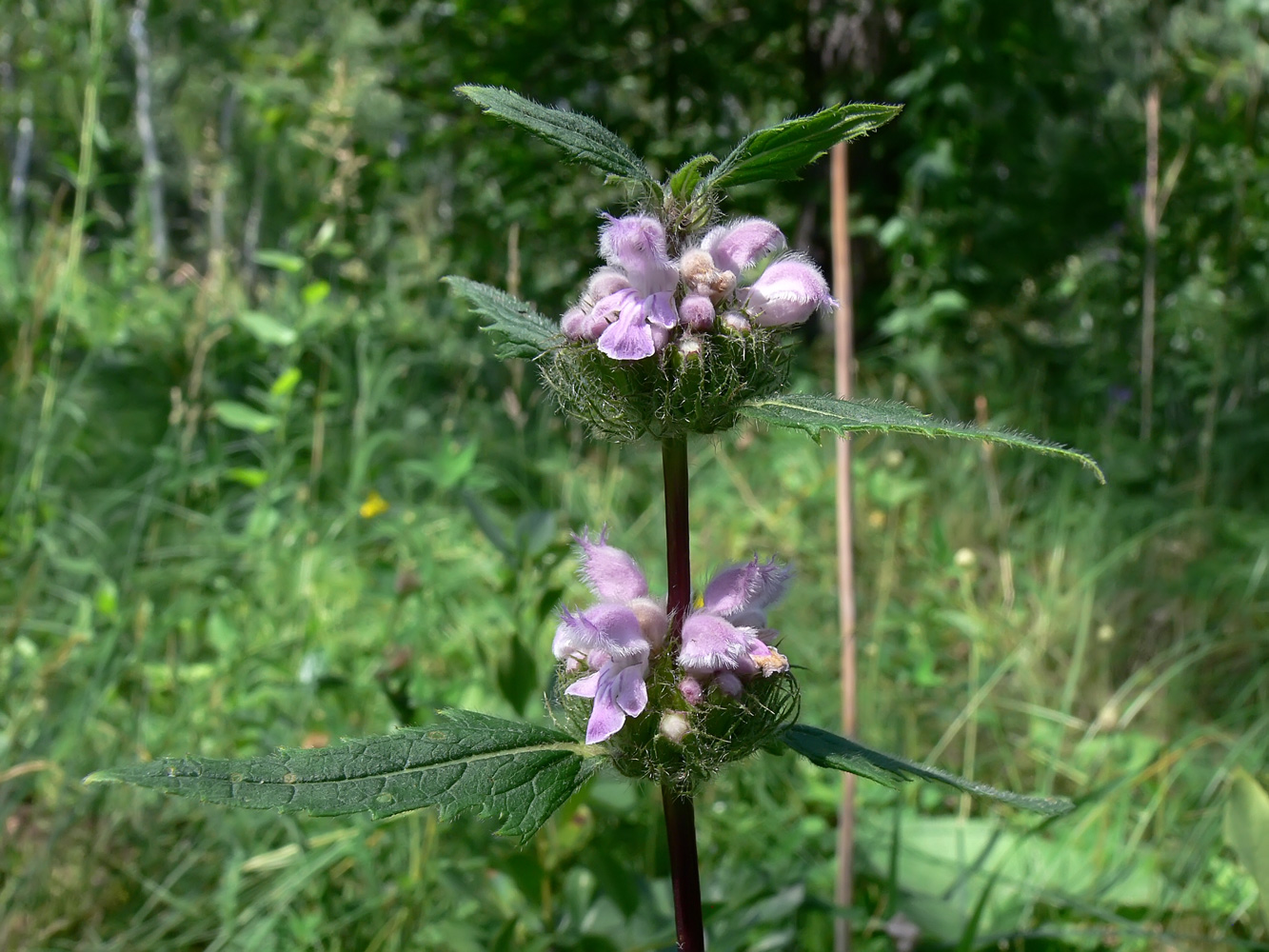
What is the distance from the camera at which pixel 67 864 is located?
1611 mm

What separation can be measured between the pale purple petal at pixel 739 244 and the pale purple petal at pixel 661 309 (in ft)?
0.26

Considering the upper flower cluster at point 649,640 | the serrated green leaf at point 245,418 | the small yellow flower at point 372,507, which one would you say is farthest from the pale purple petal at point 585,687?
the serrated green leaf at point 245,418

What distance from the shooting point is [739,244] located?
80 cm

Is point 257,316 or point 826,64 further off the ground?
point 826,64

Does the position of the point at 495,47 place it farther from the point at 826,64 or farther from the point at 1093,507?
the point at 1093,507

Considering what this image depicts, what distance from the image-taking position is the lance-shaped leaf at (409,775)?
1.99 ft

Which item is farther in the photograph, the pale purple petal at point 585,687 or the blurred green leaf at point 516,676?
the blurred green leaf at point 516,676

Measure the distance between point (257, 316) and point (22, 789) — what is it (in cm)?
132

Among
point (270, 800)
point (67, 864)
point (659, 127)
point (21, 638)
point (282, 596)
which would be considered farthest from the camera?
A: point (659, 127)

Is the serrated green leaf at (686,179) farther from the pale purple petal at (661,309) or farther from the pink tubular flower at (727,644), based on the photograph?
the pink tubular flower at (727,644)

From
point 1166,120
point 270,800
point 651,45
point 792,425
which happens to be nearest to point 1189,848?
point 792,425

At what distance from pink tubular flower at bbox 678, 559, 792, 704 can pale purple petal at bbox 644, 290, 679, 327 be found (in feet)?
0.75

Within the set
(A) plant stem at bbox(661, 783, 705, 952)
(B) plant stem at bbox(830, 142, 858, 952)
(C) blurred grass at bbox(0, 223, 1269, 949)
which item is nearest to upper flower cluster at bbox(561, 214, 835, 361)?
(C) blurred grass at bbox(0, 223, 1269, 949)

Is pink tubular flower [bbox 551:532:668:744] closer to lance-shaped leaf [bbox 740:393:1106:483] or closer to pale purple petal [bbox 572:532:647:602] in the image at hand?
pale purple petal [bbox 572:532:647:602]
